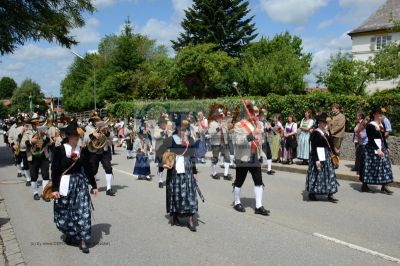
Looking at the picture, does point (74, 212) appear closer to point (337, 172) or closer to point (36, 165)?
point (36, 165)

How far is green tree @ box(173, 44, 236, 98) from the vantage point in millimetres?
48250

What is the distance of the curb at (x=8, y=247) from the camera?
18.6 ft

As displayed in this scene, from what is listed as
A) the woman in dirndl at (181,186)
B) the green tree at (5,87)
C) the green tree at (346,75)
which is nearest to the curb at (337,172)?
the woman in dirndl at (181,186)

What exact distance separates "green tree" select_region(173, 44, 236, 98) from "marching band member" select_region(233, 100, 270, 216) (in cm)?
4041

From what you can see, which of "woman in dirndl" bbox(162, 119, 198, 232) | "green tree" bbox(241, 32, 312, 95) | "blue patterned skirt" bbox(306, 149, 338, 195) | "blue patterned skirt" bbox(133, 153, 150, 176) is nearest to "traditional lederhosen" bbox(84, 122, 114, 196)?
"blue patterned skirt" bbox(133, 153, 150, 176)

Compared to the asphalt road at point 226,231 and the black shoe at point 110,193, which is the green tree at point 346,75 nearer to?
the asphalt road at point 226,231

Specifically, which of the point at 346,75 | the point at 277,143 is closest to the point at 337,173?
the point at 277,143

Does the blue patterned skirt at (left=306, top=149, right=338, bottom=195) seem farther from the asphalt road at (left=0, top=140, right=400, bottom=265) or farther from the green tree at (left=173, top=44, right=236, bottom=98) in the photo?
the green tree at (left=173, top=44, right=236, bottom=98)

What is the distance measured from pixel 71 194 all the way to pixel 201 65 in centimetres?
4350

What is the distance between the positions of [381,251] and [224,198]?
14.0 ft

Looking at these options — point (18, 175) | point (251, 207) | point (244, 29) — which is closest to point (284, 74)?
point (244, 29)

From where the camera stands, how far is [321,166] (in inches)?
345

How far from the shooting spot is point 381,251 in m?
5.71

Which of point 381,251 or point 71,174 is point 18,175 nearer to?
point 71,174
